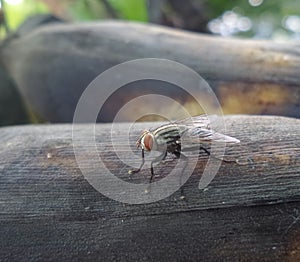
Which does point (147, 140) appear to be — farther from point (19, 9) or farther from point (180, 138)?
point (19, 9)

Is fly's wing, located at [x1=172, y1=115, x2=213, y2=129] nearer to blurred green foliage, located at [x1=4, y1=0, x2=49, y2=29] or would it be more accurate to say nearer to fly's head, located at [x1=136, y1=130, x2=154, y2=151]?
fly's head, located at [x1=136, y1=130, x2=154, y2=151]

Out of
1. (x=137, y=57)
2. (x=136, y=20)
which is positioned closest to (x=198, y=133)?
(x=137, y=57)

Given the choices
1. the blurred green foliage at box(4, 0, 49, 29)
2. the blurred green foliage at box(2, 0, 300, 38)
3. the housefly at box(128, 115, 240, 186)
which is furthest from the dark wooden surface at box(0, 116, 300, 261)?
the blurred green foliage at box(4, 0, 49, 29)

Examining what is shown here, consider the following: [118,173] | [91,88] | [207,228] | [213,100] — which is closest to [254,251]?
[207,228]

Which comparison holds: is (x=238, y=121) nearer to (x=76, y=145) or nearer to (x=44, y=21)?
(x=76, y=145)

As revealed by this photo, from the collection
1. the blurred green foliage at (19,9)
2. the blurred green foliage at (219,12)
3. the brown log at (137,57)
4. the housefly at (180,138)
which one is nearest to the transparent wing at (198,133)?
the housefly at (180,138)

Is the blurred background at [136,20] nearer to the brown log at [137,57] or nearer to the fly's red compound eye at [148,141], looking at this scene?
the brown log at [137,57]
